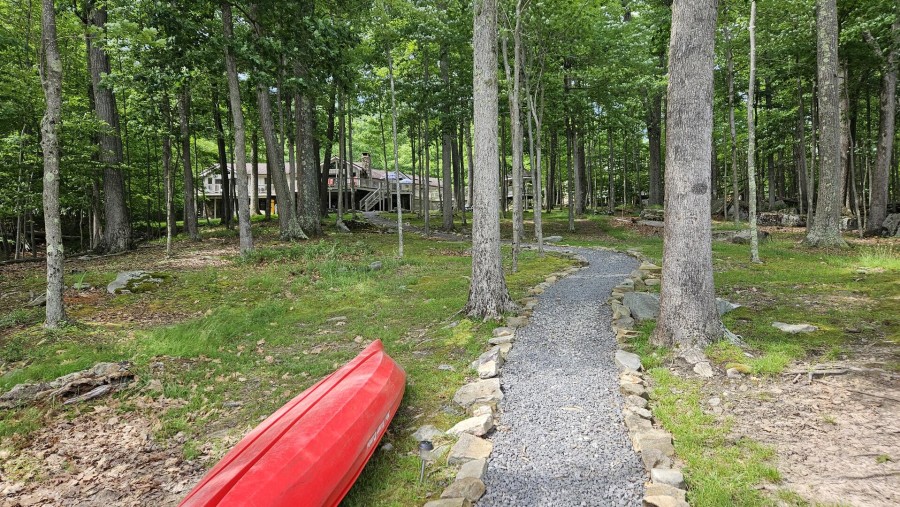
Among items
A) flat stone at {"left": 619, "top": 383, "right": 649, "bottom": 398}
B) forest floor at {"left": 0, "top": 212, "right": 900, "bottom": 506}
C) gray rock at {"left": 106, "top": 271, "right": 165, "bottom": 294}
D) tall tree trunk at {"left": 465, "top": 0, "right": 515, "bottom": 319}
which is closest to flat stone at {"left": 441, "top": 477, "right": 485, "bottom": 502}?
forest floor at {"left": 0, "top": 212, "right": 900, "bottom": 506}

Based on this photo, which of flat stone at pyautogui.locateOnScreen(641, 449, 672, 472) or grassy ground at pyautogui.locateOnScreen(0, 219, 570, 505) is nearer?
flat stone at pyautogui.locateOnScreen(641, 449, 672, 472)

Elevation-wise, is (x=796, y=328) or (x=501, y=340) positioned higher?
(x=796, y=328)

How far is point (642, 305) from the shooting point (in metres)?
7.11

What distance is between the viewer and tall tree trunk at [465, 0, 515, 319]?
23.4 ft

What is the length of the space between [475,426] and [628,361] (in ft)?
7.31

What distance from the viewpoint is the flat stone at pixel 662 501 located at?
9.23 ft

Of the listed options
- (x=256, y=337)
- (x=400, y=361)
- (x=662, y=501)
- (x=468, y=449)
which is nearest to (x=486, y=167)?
(x=400, y=361)

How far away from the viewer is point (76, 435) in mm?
4520

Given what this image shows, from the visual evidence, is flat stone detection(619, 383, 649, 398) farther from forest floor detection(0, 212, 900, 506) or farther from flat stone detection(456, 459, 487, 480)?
flat stone detection(456, 459, 487, 480)

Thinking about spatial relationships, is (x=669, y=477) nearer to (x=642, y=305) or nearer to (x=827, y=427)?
(x=827, y=427)

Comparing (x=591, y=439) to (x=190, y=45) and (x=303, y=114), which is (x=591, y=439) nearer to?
(x=190, y=45)

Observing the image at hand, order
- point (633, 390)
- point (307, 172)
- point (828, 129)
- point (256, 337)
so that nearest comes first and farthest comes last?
point (633, 390) < point (256, 337) < point (828, 129) < point (307, 172)

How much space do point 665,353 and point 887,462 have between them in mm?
2368

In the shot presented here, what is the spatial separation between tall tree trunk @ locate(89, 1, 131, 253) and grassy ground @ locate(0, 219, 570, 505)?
248cm
